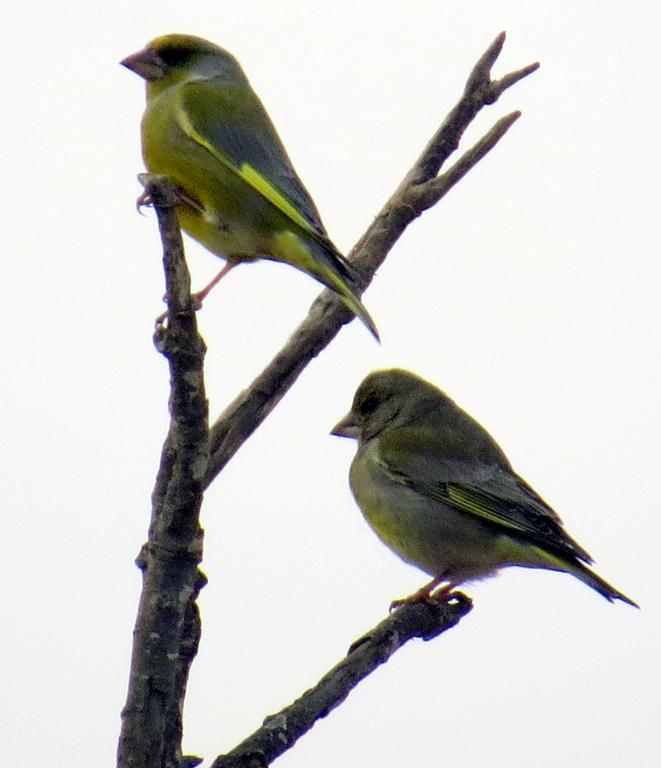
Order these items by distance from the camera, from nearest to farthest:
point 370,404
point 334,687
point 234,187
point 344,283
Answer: point 334,687, point 344,283, point 234,187, point 370,404

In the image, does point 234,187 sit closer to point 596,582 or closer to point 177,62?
point 177,62

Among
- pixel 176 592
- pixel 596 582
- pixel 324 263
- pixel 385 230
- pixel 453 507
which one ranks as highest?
pixel 385 230

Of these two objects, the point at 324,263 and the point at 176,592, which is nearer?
the point at 176,592

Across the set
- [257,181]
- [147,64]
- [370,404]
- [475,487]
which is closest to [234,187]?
[257,181]

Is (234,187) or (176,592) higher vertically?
(234,187)

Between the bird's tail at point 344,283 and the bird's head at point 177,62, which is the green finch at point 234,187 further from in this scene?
the bird's head at point 177,62

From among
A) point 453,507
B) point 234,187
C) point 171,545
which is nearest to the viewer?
point 171,545

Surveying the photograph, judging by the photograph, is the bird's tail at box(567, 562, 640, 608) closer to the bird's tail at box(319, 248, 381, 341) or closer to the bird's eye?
the bird's tail at box(319, 248, 381, 341)
